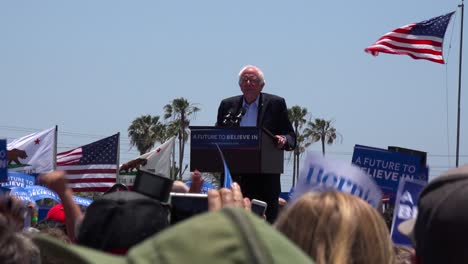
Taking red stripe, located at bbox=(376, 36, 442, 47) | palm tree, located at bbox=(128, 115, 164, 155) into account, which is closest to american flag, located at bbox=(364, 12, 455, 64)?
red stripe, located at bbox=(376, 36, 442, 47)

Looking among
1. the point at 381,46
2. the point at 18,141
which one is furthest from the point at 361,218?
the point at 18,141

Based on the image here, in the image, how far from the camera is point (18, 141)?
80.9 feet

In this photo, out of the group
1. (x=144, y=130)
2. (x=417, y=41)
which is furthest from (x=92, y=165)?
(x=144, y=130)

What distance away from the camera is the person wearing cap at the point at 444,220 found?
7.87 ft

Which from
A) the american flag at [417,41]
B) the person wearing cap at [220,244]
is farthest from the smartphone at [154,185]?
the american flag at [417,41]

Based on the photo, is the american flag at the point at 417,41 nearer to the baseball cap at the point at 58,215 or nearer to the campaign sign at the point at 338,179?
the baseball cap at the point at 58,215

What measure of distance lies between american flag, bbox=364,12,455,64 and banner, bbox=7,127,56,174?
35.4 feet

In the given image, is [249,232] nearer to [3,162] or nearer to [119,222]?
[119,222]

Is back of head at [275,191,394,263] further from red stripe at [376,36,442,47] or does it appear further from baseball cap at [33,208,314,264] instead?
red stripe at [376,36,442,47]

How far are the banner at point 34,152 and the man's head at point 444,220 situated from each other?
2167 cm

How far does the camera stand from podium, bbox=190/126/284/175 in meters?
6.93

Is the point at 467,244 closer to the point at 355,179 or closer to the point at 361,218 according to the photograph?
the point at 361,218

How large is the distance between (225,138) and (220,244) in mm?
5571

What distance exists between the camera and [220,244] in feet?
4.71
